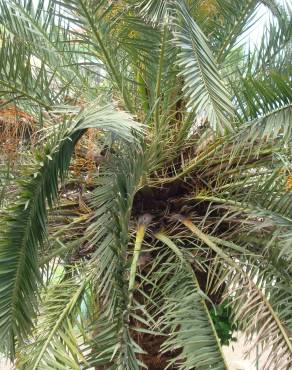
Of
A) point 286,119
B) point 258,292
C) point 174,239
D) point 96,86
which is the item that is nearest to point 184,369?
point 258,292

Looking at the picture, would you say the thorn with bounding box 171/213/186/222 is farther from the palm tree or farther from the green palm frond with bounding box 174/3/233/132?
the green palm frond with bounding box 174/3/233/132

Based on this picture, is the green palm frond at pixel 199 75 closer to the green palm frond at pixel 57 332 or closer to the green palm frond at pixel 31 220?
the green palm frond at pixel 31 220

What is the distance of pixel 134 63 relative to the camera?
8.57 feet

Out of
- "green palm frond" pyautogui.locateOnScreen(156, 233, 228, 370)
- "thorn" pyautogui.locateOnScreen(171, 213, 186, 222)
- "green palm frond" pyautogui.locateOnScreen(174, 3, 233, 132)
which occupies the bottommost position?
"green palm frond" pyautogui.locateOnScreen(156, 233, 228, 370)

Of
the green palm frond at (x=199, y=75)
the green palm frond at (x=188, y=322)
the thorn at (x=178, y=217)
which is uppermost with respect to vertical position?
the green palm frond at (x=199, y=75)

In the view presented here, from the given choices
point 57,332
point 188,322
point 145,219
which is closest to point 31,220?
point 57,332

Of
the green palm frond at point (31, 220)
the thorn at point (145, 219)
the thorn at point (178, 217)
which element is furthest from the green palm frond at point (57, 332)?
the thorn at point (178, 217)

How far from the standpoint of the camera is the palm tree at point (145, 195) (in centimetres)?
192

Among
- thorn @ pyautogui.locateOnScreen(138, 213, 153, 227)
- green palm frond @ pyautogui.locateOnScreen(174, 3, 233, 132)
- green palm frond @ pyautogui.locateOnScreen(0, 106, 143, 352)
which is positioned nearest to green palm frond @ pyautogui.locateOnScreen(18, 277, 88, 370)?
green palm frond @ pyautogui.locateOnScreen(0, 106, 143, 352)

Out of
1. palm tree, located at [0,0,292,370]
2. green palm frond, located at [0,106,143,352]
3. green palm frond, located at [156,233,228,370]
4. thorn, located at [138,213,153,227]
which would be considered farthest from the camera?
thorn, located at [138,213,153,227]

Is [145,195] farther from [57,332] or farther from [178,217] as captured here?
[57,332]

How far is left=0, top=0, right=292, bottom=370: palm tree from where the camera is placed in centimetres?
192

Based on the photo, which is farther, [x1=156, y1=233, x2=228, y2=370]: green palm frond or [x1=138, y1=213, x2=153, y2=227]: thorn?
[x1=138, y1=213, x2=153, y2=227]: thorn

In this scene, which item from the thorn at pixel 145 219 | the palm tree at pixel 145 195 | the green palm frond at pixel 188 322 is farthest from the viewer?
the thorn at pixel 145 219
